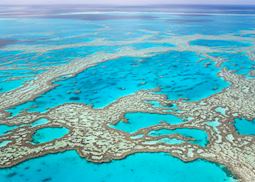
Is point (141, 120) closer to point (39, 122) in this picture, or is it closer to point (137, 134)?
point (137, 134)

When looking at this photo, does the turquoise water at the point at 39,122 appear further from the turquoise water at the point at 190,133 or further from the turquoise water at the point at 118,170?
the turquoise water at the point at 190,133

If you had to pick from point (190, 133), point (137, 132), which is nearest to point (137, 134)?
point (137, 132)

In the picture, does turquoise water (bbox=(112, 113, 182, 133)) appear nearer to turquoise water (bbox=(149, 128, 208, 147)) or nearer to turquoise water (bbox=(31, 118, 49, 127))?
turquoise water (bbox=(149, 128, 208, 147))

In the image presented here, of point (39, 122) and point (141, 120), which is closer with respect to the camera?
point (39, 122)

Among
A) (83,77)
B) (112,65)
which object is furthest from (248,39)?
(83,77)

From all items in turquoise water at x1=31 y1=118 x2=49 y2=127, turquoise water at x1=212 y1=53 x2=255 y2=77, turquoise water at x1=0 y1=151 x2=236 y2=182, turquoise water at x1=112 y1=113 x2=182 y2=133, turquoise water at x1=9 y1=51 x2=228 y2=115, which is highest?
turquoise water at x1=212 y1=53 x2=255 y2=77

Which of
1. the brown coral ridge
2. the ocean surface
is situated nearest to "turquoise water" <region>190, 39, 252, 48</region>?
the ocean surface
